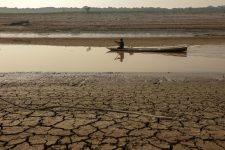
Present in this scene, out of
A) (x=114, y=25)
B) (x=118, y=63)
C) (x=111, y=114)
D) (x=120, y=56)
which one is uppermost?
(x=114, y=25)

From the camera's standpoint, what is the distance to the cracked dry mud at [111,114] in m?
5.27

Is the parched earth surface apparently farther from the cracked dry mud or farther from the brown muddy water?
the cracked dry mud

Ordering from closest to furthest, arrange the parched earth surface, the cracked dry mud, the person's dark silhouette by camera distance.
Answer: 1. the cracked dry mud
2. the person's dark silhouette
3. the parched earth surface

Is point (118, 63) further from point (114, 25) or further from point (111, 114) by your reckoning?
point (114, 25)

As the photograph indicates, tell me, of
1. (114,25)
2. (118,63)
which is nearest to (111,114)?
(118,63)

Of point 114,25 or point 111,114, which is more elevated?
point 114,25

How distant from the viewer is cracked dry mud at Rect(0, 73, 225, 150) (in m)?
5.27

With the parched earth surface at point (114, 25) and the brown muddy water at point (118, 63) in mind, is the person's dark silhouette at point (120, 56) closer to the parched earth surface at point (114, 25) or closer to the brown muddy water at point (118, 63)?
the brown muddy water at point (118, 63)

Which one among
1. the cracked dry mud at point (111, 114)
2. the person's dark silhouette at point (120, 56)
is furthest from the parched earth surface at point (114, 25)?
the cracked dry mud at point (111, 114)

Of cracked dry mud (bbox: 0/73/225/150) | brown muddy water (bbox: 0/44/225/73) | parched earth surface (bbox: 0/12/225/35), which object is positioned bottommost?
cracked dry mud (bbox: 0/73/225/150)

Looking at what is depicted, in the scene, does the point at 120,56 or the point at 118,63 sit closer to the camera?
the point at 118,63

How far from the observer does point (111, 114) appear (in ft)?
21.9

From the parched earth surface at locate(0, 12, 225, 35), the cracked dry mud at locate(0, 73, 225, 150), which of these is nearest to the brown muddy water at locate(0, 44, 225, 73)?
the cracked dry mud at locate(0, 73, 225, 150)

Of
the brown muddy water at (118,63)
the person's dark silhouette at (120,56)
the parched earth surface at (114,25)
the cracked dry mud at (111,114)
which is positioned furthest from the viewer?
the parched earth surface at (114,25)
